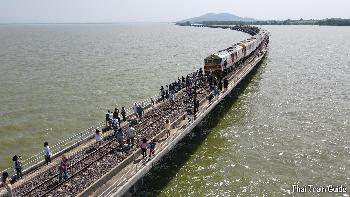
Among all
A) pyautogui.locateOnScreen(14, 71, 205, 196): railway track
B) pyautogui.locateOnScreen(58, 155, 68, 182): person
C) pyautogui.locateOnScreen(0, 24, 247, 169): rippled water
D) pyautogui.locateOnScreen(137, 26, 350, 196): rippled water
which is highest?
pyautogui.locateOnScreen(58, 155, 68, 182): person

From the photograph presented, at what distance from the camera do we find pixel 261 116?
41.3 m

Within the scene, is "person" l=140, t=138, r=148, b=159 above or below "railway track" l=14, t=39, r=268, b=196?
above

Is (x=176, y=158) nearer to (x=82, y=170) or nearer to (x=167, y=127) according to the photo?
(x=167, y=127)

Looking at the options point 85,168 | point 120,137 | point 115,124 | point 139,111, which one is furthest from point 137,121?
point 85,168

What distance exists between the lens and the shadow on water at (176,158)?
991 inches

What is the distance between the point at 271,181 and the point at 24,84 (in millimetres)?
44542

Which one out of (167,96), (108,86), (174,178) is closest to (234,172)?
(174,178)

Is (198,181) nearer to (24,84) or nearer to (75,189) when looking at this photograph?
(75,189)

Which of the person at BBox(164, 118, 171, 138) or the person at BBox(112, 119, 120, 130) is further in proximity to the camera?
the person at BBox(112, 119, 120, 130)

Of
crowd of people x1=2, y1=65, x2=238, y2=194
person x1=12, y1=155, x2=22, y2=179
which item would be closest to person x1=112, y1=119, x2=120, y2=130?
crowd of people x1=2, y1=65, x2=238, y2=194

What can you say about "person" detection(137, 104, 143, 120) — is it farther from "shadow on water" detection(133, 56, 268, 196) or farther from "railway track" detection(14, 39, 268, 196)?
"shadow on water" detection(133, 56, 268, 196)

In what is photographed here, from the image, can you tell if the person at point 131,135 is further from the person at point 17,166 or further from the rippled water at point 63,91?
the rippled water at point 63,91

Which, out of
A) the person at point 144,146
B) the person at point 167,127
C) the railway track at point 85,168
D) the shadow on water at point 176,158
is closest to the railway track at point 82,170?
the railway track at point 85,168

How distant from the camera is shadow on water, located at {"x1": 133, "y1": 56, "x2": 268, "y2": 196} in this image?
2517 centimetres
